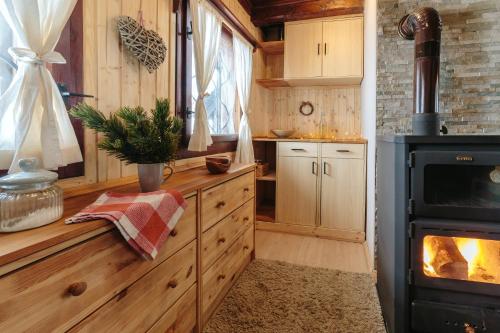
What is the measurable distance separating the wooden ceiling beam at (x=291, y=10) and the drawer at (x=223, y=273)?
8.14ft

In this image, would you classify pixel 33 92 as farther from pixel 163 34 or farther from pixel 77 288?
pixel 163 34

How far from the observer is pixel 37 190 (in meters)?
0.77

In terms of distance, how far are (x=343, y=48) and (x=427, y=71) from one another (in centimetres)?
176

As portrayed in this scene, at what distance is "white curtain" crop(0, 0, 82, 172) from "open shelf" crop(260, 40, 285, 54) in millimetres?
2755

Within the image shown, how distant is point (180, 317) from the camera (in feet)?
4.23

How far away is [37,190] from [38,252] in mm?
191

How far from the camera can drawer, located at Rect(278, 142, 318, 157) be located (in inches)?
118

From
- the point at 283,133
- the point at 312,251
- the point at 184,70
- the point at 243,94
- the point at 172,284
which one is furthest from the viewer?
the point at 283,133

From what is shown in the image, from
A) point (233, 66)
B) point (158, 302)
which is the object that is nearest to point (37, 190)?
point (158, 302)

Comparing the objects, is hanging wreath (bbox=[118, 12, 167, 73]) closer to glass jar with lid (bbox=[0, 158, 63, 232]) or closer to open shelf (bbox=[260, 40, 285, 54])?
glass jar with lid (bbox=[0, 158, 63, 232])

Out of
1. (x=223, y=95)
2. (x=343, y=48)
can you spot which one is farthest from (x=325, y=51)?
(x=223, y=95)

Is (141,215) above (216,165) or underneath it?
underneath

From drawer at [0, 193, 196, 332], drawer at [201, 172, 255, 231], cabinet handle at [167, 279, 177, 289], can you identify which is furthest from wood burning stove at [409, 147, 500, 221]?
drawer at [0, 193, 196, 332]

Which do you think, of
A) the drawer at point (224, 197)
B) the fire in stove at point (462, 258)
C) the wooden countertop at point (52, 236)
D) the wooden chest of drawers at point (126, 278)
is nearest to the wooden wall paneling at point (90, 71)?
the wooden countertop at point (52, 236)
